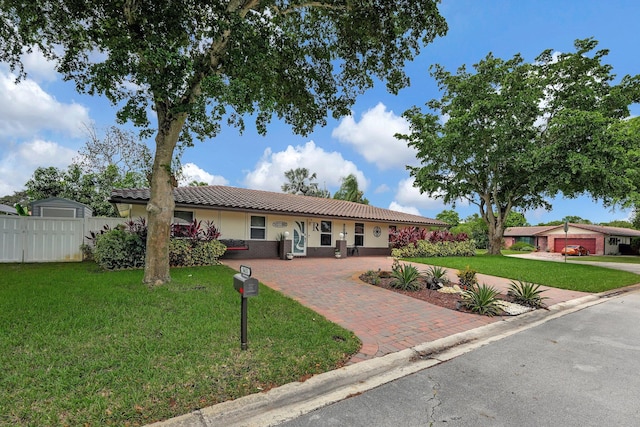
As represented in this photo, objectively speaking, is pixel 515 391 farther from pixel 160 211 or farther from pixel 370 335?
pixel 160 211

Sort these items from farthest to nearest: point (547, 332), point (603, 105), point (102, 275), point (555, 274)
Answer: point (603, 105) → point (555, 274) → point (102, 275) → point (547, 332)

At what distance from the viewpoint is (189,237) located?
429 inches

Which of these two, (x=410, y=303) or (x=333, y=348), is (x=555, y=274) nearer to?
(x=410, y=303)

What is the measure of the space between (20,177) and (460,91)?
102 feet

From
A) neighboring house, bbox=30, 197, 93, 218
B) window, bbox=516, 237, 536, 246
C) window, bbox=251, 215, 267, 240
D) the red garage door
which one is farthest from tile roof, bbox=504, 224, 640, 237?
neighboring house, bbox=30, 197, 93, 218

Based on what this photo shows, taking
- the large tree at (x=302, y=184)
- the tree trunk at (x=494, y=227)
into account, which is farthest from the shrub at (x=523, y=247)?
the large tree at (x=302, y=184)

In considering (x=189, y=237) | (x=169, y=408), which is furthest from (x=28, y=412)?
(x=189, y=237)

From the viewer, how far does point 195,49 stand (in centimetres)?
821

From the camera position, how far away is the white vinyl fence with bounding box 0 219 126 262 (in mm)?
9984

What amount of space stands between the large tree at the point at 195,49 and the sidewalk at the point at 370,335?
4203 mm

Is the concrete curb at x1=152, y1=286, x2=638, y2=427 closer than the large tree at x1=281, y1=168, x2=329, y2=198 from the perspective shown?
Yes

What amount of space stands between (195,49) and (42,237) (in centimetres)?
863

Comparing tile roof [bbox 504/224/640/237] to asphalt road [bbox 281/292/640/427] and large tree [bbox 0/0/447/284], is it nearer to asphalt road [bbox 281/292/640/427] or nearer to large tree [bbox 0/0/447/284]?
large tree [bbox 0/0/447/284]

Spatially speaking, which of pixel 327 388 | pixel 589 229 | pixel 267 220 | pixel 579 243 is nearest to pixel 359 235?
pixel 267 220
